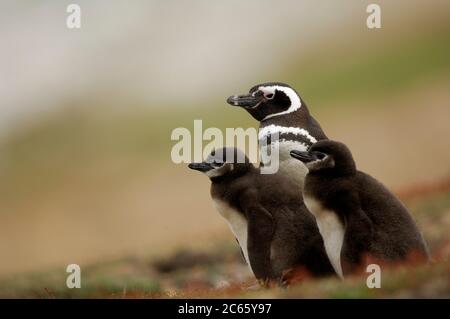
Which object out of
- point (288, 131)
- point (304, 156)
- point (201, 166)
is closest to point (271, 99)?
point (288, 131)

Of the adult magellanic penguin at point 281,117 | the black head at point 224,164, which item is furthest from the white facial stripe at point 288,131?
the black head at point 224,164

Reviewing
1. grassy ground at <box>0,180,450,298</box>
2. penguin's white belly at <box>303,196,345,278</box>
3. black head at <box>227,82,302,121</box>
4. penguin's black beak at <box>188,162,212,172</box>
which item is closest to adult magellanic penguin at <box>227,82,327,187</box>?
black head at <box>227,82,302,121</box>

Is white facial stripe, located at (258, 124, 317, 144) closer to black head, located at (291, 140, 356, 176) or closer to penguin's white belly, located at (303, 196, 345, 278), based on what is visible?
black head, located at (291, 140, 356, 176)

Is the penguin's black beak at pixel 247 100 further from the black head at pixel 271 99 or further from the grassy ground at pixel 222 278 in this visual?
the grassy ground at pixel 222 278

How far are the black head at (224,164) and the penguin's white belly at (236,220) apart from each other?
0.28m

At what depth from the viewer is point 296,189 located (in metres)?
8.70

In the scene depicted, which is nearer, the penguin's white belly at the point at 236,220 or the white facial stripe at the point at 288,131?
the penguin's white belly at the point at 236,220

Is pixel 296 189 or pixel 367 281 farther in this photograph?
pixel 296 189

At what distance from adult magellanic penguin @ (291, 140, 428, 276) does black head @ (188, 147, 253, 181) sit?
0.67 meters

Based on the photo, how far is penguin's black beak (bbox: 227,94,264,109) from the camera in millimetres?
9302

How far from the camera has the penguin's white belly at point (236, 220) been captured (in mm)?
8727
